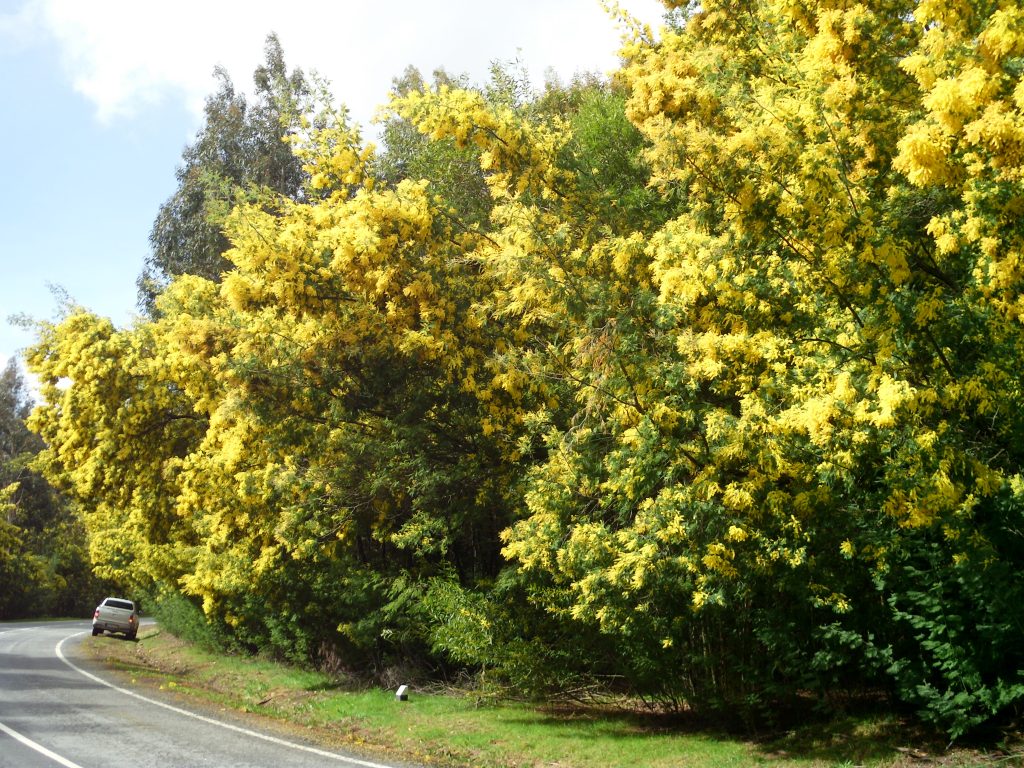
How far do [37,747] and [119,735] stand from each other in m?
1.21

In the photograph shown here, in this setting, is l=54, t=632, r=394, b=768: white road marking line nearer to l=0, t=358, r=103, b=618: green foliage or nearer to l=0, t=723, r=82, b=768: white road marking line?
l=0, t=723, r=82, b=768: white road marking line

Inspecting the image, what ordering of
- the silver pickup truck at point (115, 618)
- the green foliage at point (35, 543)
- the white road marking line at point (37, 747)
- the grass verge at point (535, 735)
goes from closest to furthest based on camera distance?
the grass verge at point (535, 735), the white road marking line at point (37, 747), the silver pickup truck at point (115, 618), the green foliage at point (35, 543)

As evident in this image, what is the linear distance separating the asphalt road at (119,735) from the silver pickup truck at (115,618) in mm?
17396

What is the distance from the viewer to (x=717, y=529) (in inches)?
326

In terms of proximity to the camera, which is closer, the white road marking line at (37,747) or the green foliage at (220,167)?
the white road marking line at (37,747)

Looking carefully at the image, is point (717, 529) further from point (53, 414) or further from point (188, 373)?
point (53, 414)

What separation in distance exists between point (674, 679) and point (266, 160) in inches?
1206

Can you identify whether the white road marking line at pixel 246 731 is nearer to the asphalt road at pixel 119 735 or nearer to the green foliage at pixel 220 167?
the asphalt road at pixel 119 735

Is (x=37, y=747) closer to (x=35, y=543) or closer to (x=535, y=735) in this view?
(x=535, y=735)

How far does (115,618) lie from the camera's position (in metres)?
34.4

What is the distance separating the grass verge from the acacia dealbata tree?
0.48 metres

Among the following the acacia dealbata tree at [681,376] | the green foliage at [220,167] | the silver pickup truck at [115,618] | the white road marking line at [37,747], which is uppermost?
the green foliage at [220,167]

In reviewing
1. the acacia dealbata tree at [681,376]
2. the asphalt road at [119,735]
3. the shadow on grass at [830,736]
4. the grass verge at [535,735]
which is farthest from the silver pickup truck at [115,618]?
the shadow on grass at [830,736]

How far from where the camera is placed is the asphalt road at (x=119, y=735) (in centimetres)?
941
